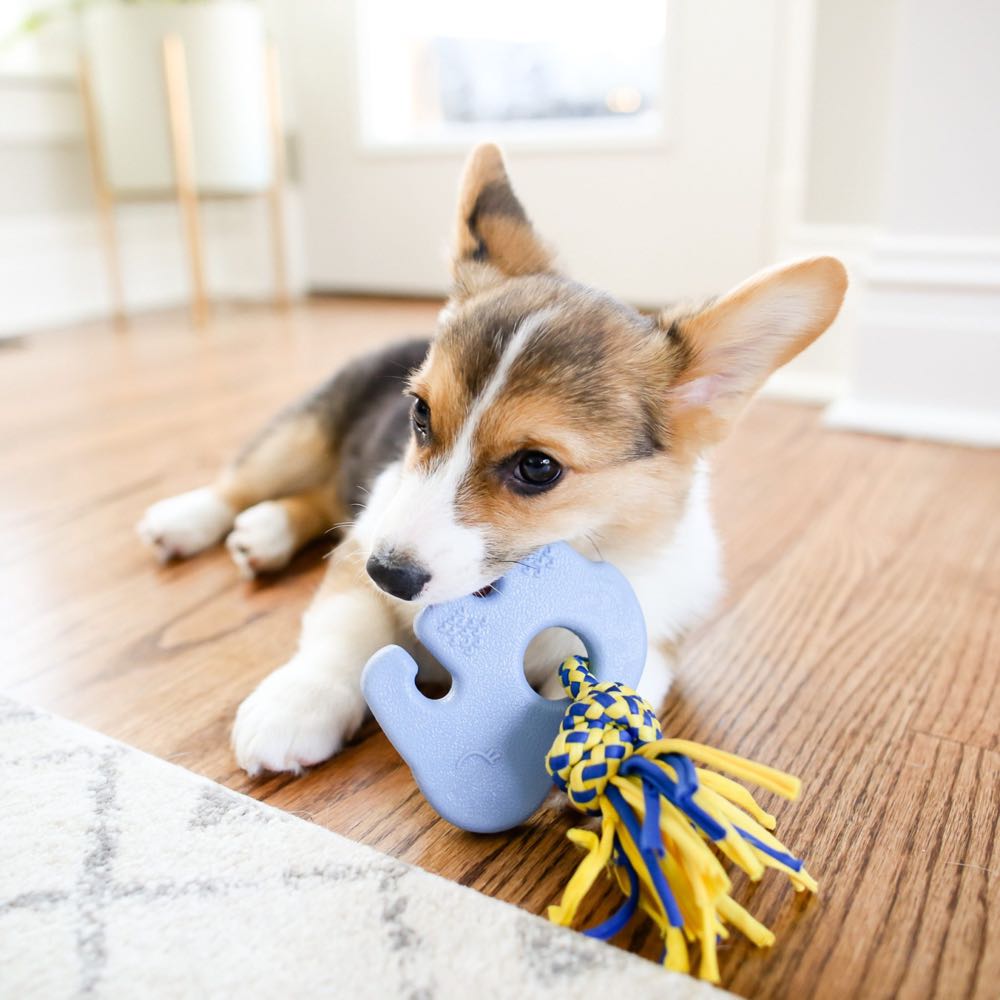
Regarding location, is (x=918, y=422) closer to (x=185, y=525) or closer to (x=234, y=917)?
(x=185, y=525)

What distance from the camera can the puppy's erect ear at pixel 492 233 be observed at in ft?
4.75

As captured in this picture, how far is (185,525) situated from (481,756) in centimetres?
102

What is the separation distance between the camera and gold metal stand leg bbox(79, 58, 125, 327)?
454 centimetres

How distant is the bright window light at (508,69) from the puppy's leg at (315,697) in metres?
3.83

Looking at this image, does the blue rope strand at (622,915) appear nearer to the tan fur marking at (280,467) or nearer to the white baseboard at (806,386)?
the tan fur marking at (280,467)

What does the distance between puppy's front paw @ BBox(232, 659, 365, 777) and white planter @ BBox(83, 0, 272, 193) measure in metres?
3.90

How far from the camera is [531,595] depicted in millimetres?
1094

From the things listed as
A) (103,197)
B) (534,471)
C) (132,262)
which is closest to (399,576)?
(534,471)

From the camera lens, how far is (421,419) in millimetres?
1236

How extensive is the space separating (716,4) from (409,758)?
414 cm

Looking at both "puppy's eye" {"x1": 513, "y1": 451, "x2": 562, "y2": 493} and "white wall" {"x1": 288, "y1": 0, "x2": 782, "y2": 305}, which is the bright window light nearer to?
"white wall" {"x1": 288, "y1": 0, "x2": 782, "y2": 305}

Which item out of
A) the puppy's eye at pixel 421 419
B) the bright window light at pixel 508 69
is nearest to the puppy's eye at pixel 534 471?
the puppy's eye at pixel 421 419

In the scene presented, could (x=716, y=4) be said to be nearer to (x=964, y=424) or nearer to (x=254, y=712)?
(x=964, y=424)

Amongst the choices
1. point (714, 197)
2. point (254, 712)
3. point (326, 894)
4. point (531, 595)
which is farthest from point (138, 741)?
point (714, 197)
